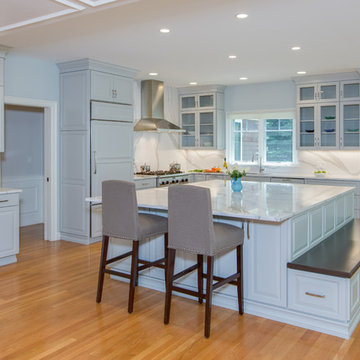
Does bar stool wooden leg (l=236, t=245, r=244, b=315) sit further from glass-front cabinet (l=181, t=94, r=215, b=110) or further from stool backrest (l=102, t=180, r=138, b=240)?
glass-front cabinet (l=181, t=94, r=215, b=110)

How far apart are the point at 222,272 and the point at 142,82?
4746mm

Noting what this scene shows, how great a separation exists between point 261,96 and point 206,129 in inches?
47.9

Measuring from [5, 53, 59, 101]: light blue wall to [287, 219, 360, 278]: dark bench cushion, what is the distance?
4.16 meters

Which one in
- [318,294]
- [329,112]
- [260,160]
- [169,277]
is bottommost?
[318,294]

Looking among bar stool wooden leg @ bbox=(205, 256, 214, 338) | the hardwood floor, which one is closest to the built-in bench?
the hardwood floor

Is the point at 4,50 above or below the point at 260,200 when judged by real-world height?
above

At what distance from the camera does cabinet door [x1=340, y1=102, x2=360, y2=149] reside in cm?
676

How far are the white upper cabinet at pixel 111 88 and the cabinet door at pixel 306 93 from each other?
2.91 metres

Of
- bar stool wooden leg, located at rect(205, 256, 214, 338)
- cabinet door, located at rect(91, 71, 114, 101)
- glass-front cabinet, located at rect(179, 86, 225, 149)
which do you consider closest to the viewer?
bar stool wooden leg, located at rect(205, 256, 214, 338)

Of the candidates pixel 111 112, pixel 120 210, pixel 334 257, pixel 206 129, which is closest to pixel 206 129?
pixel 206 129

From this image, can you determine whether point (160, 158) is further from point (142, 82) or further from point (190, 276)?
point (190, 276)

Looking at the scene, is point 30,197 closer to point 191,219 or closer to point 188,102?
point 188,102

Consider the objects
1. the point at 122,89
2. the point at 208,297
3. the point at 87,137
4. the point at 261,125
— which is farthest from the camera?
the point at 261,125

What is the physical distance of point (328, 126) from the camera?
7000mm
